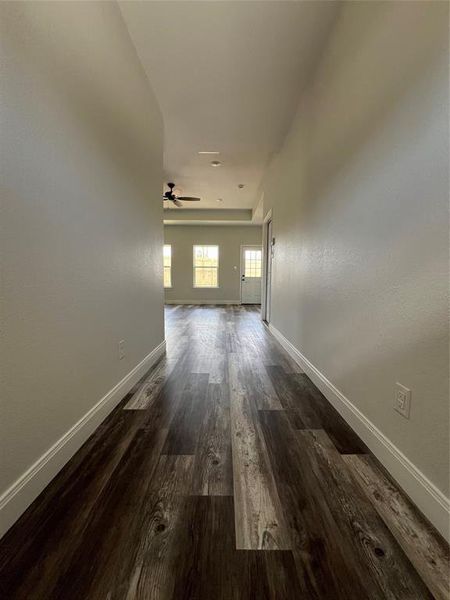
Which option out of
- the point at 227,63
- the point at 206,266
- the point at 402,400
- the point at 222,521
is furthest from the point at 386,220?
the point at 206,266

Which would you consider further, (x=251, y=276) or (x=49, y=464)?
(x=251, y=276)

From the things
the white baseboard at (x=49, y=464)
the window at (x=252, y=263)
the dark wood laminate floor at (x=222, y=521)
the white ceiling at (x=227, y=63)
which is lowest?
the dark wood laminate floor at (x=222, y=521)

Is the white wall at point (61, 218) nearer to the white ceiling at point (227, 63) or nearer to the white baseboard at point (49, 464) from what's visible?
the white baseboard at point (49, 464)

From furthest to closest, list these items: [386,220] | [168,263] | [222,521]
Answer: [168,263]
[386,220]
[222,521]

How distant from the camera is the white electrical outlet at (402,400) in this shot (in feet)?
3.75

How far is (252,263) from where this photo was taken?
8.66m

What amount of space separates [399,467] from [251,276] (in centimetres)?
768

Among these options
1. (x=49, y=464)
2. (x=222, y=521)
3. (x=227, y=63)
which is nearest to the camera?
(x=222, y=521)

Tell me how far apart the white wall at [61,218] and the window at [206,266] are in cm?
645

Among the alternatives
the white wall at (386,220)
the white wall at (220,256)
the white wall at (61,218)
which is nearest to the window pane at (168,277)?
the white wall at (220,256)

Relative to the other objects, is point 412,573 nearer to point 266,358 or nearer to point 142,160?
point 266,358

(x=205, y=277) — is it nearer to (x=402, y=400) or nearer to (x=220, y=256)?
(x=220, y=256)

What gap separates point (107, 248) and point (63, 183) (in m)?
0.52

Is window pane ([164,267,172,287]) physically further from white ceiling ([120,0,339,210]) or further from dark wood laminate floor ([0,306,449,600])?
dark wood laminate floor ([0,306,449,600])
